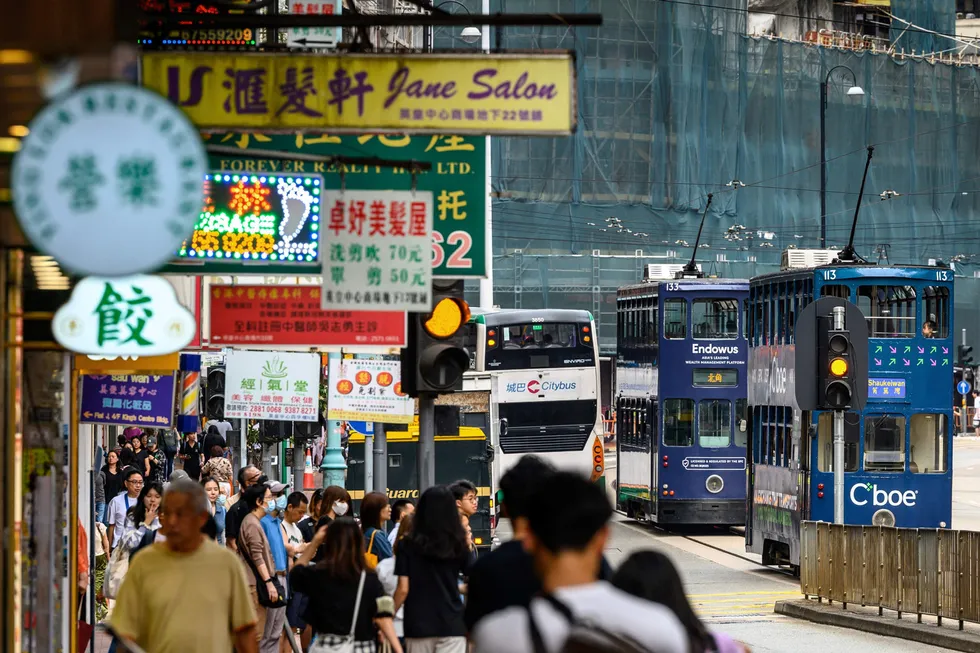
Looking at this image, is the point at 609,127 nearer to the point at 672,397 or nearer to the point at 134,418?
the point at 672,397

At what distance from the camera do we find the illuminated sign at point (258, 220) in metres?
10.9

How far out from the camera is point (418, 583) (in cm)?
975

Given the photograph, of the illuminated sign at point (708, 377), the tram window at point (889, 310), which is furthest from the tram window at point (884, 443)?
the illuminated sign at point (708, 377)

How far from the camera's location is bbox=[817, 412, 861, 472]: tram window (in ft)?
77.6

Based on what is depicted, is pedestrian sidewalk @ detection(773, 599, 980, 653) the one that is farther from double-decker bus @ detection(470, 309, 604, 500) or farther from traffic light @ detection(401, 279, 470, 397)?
double-decker bus @ detection(470, 309, 604, 500)

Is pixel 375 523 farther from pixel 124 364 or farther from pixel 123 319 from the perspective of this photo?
pixel 123 319

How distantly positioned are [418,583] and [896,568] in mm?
9413

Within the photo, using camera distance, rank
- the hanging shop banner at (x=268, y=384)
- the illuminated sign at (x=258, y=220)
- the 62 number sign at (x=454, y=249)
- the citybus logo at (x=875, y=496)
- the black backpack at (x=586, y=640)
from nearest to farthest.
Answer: the black backpack at (x=586, y=640) → the illuminated sign at (x=258, y=220) → the 62 number sign at (x=454, y=249) → the hanging shop banner at (x=268, y=384) → the citybus logo at (x=875, y=496)

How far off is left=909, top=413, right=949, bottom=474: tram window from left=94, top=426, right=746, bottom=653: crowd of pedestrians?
39.2ft

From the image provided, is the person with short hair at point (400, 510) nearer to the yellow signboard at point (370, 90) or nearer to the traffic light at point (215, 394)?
the yellow signboard at point (370, 90)

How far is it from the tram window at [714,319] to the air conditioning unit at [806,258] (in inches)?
259

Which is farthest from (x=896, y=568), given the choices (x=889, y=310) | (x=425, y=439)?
(x=425, y=439)

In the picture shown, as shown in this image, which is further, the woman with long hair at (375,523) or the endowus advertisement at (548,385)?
the endowus advertisement at (548,385)

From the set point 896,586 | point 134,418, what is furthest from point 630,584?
point 896,586
